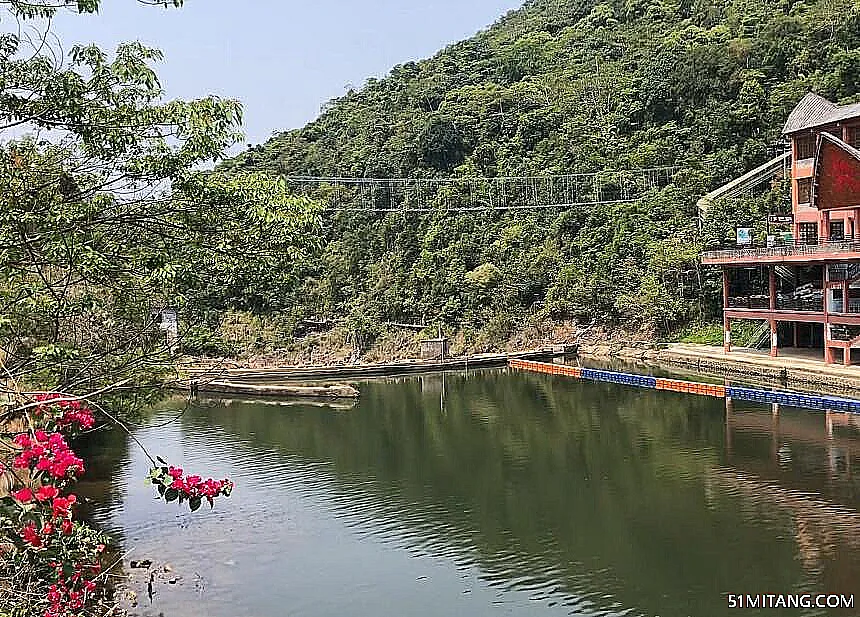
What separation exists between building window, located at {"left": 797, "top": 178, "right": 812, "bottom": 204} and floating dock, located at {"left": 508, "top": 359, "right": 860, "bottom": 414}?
6894 mm

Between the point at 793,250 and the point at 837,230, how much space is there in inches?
111

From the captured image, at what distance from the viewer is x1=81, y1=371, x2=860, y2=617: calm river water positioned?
8977 millimetres

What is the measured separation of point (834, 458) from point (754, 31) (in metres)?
27.8

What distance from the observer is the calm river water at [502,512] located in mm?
8977

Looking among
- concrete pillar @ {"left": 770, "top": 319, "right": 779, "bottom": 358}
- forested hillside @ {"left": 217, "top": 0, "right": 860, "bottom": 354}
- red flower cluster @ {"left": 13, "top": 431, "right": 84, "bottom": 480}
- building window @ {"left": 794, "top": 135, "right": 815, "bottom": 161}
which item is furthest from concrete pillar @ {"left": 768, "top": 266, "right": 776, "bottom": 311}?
red flower cluster @ {"left": 13, "top": 431, "right": 84, "bottom": 480}

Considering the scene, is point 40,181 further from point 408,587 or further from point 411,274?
point 411,274

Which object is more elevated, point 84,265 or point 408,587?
point 84,265

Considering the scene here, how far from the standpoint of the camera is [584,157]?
35.5 meters

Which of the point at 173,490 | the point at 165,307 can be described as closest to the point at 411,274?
the point at 165,307

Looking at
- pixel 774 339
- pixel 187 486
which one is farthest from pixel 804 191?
pixel 187 486

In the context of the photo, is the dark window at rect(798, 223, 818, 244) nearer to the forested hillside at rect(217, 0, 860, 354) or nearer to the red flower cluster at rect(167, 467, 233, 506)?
the forested hillside at rect(217, 0, 860, 354)

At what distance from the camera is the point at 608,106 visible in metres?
38.5

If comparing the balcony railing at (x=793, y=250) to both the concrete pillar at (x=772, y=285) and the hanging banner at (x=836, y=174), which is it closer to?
the concrete pillar at (x=772, y=285)

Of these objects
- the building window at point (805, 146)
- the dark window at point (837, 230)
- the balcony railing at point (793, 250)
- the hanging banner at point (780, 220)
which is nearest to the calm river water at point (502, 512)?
the balcony railing at point (793, 250)
